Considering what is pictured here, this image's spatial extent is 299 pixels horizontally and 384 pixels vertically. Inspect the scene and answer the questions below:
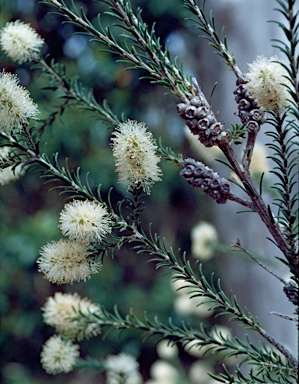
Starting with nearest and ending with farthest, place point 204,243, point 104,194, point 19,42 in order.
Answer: point 19,42 < point 204,243 < point 104,194

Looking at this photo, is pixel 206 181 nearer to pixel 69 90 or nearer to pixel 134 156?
pixel 134 156

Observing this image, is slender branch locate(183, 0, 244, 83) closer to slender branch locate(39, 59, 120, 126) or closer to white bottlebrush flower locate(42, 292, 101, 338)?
slender branch locate(39, 59, 120, 126)

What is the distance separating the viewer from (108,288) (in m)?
1.89

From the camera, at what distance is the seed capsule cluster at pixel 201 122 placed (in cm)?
27

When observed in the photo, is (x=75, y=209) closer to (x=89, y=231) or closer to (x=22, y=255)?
(x=89, y=231)

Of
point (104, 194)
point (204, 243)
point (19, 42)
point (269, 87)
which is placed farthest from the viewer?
point (104, 194)

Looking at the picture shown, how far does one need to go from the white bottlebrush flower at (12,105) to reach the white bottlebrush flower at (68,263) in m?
0.07

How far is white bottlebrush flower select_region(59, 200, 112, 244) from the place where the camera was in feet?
0.92

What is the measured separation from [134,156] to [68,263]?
0.07m

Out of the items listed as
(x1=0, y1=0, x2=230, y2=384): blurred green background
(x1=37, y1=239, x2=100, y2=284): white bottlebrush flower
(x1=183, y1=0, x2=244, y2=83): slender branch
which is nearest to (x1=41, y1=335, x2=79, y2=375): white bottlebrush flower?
(x1=37, y1=239, x2=100, y2=284): white bottlebrush flower

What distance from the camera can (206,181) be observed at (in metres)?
0.30

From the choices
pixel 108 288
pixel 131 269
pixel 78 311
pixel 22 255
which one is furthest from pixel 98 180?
pixel 78 311

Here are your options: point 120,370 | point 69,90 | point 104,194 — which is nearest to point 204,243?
point 120,370

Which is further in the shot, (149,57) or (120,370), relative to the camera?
(120,370)
